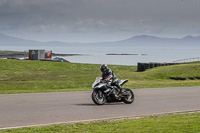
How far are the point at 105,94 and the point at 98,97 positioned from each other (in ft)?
1.11

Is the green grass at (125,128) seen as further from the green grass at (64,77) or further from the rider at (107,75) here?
the green grass at (64,77)

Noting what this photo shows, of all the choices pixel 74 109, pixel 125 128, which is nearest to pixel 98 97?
pixel 74 109

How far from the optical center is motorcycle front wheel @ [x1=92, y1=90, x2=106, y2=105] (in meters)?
13.5

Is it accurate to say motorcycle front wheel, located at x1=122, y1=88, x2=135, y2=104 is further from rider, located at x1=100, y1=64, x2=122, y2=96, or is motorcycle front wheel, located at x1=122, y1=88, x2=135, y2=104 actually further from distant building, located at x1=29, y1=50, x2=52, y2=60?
distant building, located at x1=29, y1=50, x2=52, y2=60

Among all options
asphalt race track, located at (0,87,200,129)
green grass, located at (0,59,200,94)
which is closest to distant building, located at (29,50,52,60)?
green grass, located at (0,59,200,94)

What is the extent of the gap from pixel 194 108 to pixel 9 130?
7.84 m

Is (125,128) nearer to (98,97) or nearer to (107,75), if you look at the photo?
(98,97)

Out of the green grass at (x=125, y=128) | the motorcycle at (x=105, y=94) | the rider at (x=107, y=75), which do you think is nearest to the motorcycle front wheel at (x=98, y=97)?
the motorcycle at (x=105, y=94)

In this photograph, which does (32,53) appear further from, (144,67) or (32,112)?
(32,112)

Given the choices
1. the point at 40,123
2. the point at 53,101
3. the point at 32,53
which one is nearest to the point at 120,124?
the point at 40,123

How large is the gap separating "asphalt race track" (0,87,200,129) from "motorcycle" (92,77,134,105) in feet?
0.81

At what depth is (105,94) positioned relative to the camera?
13773mm

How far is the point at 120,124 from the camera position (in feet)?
30.0

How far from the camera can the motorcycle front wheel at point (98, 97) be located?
44.3 feet
